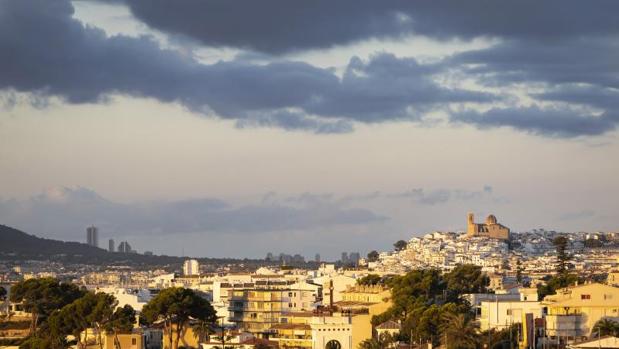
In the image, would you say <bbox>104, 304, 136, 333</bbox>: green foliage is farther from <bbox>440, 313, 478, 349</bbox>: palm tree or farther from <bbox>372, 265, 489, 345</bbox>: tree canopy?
<bbox>440, 313, 478, 349</bbox>: palm tree

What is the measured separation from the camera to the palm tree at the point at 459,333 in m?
81.8

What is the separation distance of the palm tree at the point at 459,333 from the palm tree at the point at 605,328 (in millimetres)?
6090

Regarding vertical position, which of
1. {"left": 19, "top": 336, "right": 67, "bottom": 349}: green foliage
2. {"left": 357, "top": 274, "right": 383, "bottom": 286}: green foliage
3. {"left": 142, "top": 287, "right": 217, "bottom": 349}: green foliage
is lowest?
{"left": 19, "top": 336, "right": 67, "bottom": 349}: green foliage

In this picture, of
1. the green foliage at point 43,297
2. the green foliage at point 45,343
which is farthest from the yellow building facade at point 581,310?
the green foliage at point 43,297

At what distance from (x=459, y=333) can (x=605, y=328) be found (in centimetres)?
787

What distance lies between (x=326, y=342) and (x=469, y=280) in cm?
1914

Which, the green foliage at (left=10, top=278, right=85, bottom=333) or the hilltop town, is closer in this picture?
the hilltop town

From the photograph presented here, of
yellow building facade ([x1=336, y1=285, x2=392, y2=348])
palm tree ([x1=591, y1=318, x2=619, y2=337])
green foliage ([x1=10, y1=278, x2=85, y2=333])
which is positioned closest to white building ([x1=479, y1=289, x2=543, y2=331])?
palm tree ([x1=591, y1=318, x2=619, y2=337])

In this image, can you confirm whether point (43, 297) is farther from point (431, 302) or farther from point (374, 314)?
point (431, 302)

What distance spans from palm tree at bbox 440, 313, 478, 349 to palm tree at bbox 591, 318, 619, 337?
6090mm

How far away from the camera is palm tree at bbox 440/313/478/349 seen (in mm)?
81750

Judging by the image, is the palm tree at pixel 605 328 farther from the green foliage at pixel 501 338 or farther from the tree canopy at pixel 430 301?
the tree canopy at pixel 430 301

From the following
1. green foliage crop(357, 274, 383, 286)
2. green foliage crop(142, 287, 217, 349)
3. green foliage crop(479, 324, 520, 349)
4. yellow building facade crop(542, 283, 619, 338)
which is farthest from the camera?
green foliage crop(357, 274, 383, 286)

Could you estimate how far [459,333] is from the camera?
8275 cm
